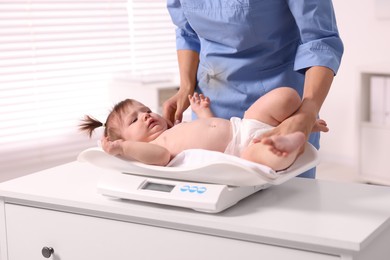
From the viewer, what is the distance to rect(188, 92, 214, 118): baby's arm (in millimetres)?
1648

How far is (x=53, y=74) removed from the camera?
3.51 m

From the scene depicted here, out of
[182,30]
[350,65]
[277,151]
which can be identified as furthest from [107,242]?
[350,65]

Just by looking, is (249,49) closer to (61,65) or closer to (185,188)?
(185,188)

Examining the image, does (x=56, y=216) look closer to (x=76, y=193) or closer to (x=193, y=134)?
(x=76, y=193)

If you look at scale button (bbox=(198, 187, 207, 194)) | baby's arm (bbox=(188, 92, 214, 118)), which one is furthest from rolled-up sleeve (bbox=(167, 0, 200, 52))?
scale button (bbox=(198, 187, 207, 194))

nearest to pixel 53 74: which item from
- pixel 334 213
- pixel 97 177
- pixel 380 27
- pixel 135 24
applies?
pixel 135 24

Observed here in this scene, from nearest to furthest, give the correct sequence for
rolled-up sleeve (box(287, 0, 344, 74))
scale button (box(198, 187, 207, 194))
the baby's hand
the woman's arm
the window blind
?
scale button (box(198, 187, 207, 194)), the baby's hand, rolled-up sleeve (box(287, 0, 344, 74)), the woman's arm, the window blind

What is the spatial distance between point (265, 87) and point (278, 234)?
658 mm

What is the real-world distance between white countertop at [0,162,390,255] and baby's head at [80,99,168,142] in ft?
0.42

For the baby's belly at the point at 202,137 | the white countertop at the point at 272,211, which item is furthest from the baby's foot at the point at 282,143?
the baby's belly at the point at 202,137

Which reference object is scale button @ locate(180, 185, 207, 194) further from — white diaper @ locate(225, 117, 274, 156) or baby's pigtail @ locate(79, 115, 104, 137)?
baby's pigtail @ locate(79, 115, 104, 137)

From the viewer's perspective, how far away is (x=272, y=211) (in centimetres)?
123

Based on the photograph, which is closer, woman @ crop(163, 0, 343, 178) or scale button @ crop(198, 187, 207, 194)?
scale button @ crop(198, 187, 207, 194)

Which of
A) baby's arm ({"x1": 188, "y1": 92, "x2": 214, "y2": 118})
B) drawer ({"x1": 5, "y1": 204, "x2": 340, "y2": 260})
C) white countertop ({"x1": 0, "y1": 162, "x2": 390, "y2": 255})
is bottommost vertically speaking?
drawer ({"x1": 5, "y1": 204, "x2": 340, "y2": 260})
